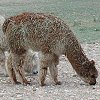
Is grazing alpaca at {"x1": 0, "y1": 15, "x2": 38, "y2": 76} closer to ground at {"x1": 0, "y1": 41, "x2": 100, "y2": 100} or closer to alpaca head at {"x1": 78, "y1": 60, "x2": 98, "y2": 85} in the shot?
ground at {"x1": 0, "y1": 41, "x2": 100, "y2": 100}

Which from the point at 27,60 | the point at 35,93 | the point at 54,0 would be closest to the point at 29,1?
the point at 54,0

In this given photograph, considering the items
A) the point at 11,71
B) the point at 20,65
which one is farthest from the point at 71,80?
the point at 11,71

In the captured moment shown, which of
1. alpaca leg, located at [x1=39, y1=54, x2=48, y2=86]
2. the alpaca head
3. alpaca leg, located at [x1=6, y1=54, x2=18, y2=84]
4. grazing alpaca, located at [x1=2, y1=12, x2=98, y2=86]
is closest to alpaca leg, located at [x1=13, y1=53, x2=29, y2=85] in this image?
grazing alpaca, located at [x1=2, y1=12, x2=98, y2=86]

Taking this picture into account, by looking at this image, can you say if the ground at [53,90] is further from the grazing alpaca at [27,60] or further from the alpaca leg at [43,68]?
the grazing alpaca at [27,60]

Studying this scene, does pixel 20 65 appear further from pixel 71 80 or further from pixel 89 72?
pixel 89 72

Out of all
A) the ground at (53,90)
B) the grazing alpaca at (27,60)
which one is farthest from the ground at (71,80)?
the grazing alpaca at (27,60)

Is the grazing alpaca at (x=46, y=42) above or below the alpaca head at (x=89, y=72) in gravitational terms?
above

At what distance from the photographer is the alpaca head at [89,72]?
11266 mm

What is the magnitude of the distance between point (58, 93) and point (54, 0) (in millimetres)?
27328

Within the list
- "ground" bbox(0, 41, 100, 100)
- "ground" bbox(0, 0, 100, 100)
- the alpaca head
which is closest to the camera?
"ground" bbox(0, 41, 100, 100)

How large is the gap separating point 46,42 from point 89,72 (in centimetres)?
111

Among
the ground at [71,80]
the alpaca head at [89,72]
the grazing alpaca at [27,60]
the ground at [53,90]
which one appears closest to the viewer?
the ground at [53,90]

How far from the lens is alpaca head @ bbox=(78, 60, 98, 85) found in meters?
11.3

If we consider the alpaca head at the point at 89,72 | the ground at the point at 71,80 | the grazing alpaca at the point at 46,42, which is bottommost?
the ground at the point at 71,80
